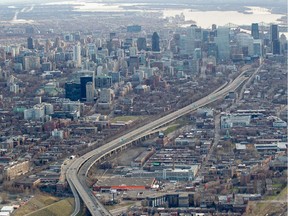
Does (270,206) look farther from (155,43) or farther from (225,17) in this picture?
(225,17)

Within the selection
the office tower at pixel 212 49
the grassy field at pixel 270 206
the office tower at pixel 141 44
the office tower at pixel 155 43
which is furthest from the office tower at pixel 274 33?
the grassy field at pixel 270 206

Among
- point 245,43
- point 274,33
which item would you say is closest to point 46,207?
point 245,43

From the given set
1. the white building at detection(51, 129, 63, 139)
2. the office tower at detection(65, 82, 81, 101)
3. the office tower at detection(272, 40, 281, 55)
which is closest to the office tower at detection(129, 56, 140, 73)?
the office tower at detection(272, 40, 281, 55)

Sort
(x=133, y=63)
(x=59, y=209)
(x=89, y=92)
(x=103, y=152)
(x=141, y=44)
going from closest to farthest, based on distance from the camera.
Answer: (x=59, y=209), (x=103, y=152), (x=89, y=92), (x=133, y=63), (x=141, y=44)

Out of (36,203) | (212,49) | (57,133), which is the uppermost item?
(36,203)

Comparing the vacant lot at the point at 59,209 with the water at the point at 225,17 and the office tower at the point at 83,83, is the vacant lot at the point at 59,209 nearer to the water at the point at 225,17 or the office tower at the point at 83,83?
the office tower at the point at 83,83
